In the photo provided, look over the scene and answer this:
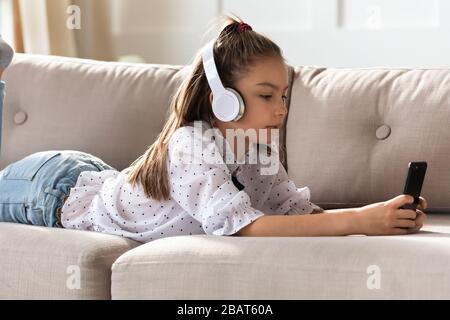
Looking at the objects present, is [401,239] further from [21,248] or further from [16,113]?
[16,113]

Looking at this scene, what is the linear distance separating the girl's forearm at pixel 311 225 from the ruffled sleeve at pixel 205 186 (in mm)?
28

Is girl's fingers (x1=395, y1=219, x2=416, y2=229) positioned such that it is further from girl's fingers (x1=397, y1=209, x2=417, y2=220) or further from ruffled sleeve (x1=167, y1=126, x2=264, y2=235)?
ruffled sleeve (x1=167, y1=126, x2=264, y2=235)

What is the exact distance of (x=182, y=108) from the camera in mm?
1749

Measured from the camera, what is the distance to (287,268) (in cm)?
135

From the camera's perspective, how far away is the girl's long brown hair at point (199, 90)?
5.54ft

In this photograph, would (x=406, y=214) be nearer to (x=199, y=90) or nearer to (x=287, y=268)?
(x=287, y=268)

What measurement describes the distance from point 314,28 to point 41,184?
128cm

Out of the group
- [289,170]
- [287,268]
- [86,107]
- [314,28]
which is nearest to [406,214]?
[287,268]

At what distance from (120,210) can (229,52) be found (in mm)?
388

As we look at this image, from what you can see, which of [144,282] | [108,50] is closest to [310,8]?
[108,50]

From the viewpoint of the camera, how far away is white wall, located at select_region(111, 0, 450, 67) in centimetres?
273

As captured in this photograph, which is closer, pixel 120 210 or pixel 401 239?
pixel 401 239

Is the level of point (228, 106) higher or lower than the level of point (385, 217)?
higher

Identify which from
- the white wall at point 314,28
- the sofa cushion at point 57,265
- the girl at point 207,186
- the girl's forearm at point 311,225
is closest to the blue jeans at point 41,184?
the girl at point 207,186
